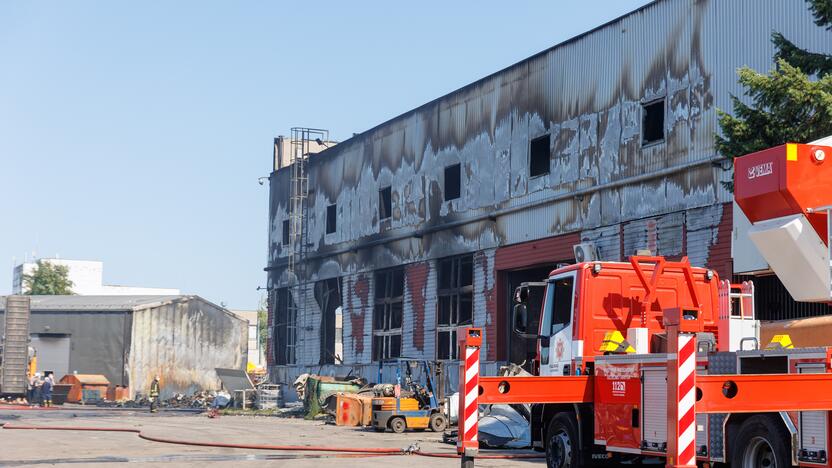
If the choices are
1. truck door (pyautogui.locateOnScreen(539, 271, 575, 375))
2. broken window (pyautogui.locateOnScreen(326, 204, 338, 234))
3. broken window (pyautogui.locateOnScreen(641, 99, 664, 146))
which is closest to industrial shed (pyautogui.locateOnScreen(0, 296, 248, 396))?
broken window (pyautogui.locateOnScreen(326, 204, 338, 234))

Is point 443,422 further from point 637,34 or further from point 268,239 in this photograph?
point 268,239

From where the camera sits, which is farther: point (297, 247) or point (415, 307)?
point (297, 247)

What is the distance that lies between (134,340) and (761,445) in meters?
54.8

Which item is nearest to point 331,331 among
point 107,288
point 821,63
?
point 821,63

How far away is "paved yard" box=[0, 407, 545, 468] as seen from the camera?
63.2 feet

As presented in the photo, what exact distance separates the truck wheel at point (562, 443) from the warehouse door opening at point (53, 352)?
5263 cm

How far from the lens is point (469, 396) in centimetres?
1127

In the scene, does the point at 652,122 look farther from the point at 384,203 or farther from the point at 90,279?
the point at 90,279

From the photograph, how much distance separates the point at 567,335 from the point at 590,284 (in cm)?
77

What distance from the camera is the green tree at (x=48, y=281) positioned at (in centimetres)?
10369

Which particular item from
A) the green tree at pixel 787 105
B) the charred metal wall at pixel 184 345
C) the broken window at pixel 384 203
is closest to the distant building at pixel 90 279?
the charred metal wall at pixel 184 345

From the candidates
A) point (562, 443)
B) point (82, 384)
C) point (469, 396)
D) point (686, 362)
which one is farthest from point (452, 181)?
point (686, 362)

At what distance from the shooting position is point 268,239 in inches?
2202

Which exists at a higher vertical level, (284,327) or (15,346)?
(284,327)
